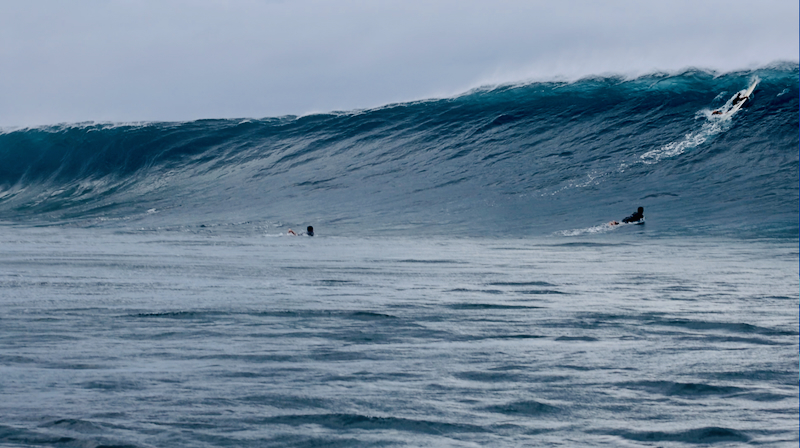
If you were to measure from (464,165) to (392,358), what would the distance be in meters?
23.4

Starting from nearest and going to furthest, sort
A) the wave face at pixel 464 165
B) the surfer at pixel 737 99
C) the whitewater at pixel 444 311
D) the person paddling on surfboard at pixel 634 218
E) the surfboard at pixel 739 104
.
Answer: the whitewater at pixel 444 311 < the person paddling on surfboard at pixel 634 218 < the wave face at pixel 464 165 < the surfboard at pixel 739 104 < the surfer at pixel 737 99

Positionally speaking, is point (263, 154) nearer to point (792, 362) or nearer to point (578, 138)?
point (578, 138)

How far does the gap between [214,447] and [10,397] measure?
4.11 ft

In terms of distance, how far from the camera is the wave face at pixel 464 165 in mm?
22766

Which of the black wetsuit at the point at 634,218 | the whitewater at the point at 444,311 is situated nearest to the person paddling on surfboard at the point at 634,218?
the black wetsuit at the point at 634,218

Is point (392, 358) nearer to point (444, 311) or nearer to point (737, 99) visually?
point (444, 311)

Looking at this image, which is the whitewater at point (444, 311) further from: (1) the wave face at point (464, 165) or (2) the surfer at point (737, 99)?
(2) the surfer at point (737, 99)

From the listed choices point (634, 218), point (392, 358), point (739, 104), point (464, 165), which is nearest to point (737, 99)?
point (739, 104)

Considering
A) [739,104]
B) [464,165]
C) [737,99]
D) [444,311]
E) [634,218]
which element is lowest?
[634,218]

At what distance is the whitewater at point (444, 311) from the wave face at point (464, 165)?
164mm

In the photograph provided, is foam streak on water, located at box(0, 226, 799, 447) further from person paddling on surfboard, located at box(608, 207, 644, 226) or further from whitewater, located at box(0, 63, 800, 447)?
person paddling on surfboard, located at box(608, 207, 644, 226)

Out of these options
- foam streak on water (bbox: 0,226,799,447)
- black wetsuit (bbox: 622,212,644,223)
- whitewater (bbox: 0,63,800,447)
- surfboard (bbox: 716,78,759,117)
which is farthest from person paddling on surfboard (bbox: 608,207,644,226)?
surfboard (bbox: 716,78,759,117)

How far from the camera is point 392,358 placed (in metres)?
5.05

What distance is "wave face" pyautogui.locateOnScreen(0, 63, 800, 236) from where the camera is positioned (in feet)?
74.7
